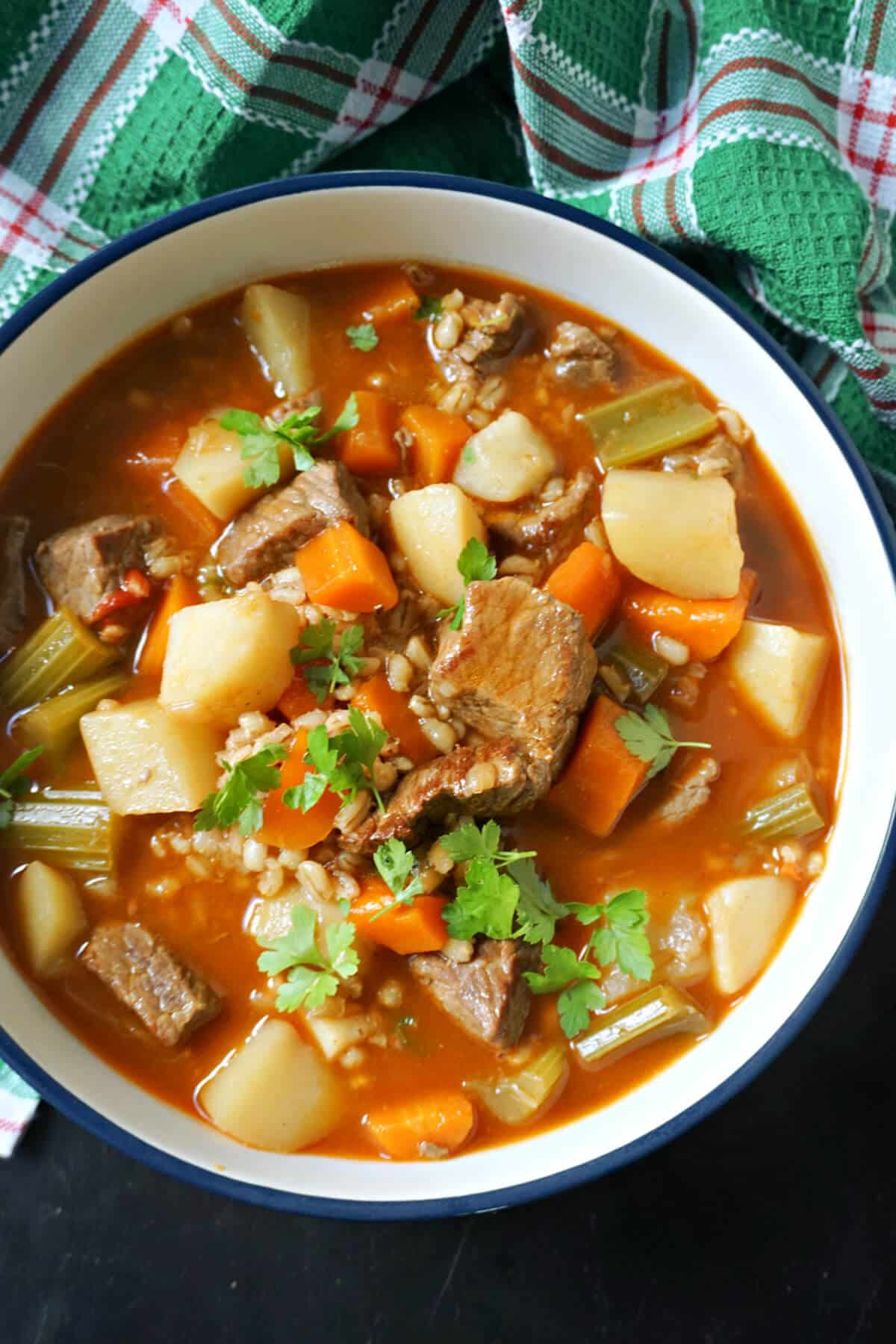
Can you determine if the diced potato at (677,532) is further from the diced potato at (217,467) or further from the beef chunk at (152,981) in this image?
the beef chunk at (152,981)

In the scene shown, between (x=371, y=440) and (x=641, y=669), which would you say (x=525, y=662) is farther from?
(x=371, y=440)

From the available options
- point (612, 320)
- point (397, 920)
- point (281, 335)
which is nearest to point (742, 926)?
point (397, 920)

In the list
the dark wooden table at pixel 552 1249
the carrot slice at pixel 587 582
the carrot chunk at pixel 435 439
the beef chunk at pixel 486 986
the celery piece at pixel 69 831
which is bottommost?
Result: the dark wooden table at pixel 552 1249

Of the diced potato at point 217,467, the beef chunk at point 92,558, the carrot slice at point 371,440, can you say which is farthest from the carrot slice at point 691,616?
the beef chunk at point 92,558

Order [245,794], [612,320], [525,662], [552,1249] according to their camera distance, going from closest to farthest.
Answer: [245,794] < [525,662] < [612,320] < [552,1249]

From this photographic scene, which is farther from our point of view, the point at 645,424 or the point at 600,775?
the point at 645,424

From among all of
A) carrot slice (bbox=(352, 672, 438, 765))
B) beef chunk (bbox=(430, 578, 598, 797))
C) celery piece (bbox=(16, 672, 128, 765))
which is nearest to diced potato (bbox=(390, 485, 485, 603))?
beef chunk (bbox=(430, 578, 598, 797))
